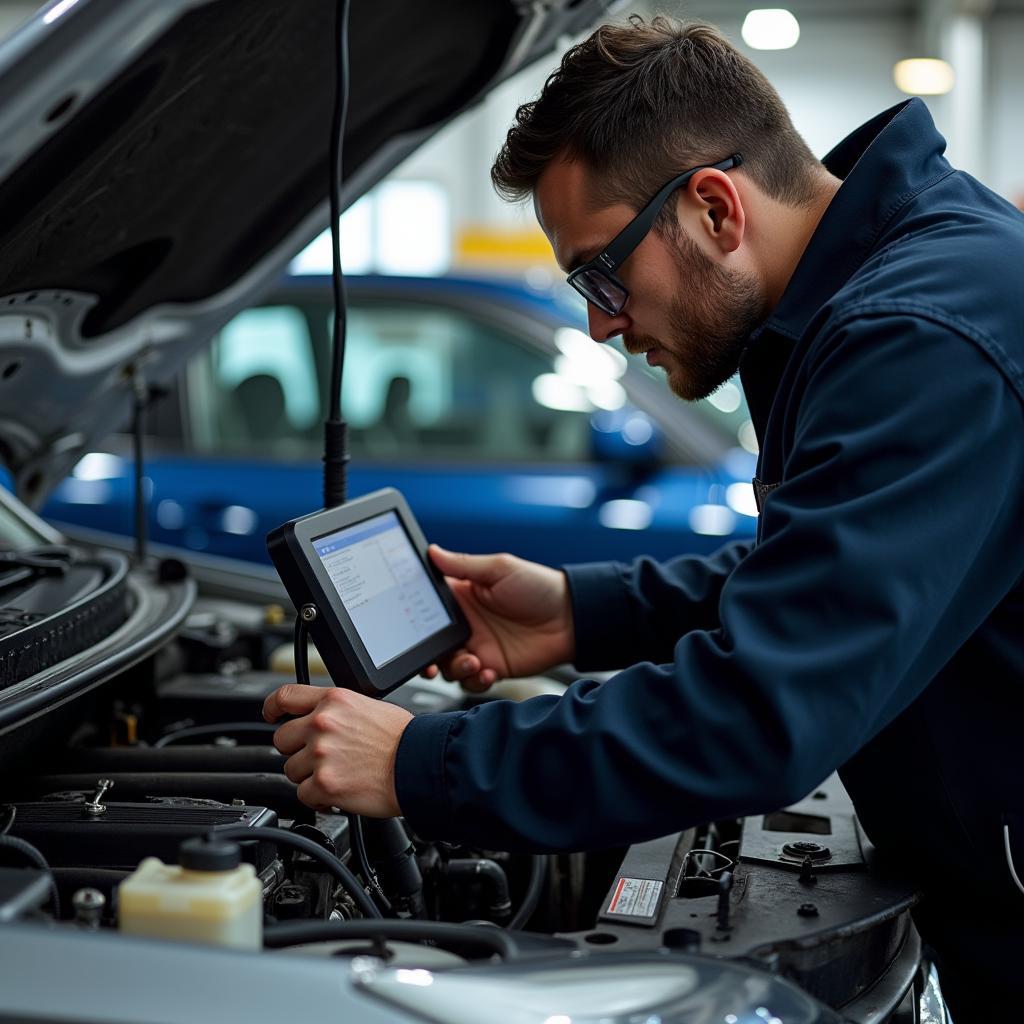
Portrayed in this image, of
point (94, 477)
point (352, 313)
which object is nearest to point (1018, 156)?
point (352, 313)

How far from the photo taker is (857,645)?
112cm

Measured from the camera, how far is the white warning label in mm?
1284

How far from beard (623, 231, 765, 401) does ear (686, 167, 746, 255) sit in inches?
0.9

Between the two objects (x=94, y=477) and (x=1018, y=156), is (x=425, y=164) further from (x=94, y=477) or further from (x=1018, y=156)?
(x=94, y=477)

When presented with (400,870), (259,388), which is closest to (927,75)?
(259,388)

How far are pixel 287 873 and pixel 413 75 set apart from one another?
1233mm

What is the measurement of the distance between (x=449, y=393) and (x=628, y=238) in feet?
9.48

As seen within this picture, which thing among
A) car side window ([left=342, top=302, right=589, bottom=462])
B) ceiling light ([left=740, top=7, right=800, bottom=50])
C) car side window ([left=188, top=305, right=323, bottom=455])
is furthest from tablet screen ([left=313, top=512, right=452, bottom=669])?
ceiling light ([left=740, top=7, right=800, bottom=50])

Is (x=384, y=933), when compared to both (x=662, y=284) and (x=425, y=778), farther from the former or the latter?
(x=662, y=284)

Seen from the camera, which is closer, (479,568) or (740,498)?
(479,568)

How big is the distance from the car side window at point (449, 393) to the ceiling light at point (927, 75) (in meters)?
7.61

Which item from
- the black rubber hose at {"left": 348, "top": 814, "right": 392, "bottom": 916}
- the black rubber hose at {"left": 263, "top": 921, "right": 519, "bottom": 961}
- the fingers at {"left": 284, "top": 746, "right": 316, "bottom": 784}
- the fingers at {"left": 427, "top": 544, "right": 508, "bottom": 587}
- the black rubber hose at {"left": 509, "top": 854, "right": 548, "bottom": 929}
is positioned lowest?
the black rubber hose at {"left": 509, "top": 854, "right": 548, "bottom": 929}

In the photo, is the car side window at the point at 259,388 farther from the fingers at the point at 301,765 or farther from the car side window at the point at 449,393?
the fingers at the point at 301,765

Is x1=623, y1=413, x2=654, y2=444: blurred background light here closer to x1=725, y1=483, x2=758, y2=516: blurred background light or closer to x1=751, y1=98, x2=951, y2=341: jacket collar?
x1=725, y1=483, x2=758, y2=516: blurred background light
